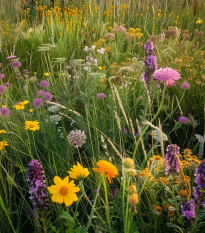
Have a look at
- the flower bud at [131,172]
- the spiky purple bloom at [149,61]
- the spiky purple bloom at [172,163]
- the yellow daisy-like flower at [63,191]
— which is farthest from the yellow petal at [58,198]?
the spiky purple bloom at [149,61]

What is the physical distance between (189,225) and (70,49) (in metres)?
2.57

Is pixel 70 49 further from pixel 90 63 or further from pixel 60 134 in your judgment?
pixel 60 134

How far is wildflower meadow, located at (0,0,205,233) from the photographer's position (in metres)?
0.79

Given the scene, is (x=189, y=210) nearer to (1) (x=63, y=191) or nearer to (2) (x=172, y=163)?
(2) (x=172, y=163)

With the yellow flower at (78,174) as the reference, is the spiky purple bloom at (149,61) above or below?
above

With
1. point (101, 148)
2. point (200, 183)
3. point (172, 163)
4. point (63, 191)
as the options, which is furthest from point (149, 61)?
point (63, 191)

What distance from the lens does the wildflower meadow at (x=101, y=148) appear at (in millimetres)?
789

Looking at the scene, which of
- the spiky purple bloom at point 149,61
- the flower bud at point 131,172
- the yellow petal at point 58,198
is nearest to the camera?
the flower bud at point 131,172

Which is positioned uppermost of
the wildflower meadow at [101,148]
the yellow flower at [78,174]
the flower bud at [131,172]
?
the flower bud at [131,172]

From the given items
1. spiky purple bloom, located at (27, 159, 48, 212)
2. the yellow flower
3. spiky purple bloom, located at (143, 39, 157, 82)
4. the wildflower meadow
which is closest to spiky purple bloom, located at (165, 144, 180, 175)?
the wildflower meadow

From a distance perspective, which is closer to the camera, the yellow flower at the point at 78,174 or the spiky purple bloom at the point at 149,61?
the yellow flower at the point at 78,174

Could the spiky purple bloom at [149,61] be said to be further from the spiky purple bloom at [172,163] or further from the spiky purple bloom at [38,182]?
the spiky purple bloom at [38,182]

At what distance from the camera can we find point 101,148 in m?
1.50

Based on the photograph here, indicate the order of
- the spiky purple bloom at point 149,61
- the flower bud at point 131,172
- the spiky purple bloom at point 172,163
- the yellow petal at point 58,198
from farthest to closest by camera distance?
the spiky purple bloom at point 149,61
the spiky purple bloom at point 172,163
the yellow petal at point 58,198
the flower bud at point 131,172
